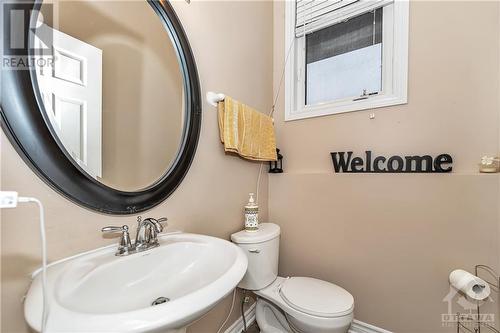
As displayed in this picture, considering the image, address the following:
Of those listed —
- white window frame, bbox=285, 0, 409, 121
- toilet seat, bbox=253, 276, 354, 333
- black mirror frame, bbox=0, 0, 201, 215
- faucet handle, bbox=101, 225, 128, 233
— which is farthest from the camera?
white window frame, bbox=285, 0, 409, 121

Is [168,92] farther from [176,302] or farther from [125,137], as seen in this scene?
[176,302]

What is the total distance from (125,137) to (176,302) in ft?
2.04

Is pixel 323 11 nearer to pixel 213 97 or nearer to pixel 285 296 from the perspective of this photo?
pixel 213 97

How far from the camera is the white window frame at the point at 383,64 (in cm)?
125

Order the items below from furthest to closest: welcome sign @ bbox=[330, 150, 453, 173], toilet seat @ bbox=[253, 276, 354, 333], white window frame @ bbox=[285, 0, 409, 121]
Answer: white window frame @ bbox=[285, 0, 409, 121]
welcome sign @ bbox=[330, 150, 453, 173]
toilet seat @ bbox=[253, 276, 354, 333]

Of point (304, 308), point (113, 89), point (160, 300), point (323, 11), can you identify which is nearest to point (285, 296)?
point (304, 308)

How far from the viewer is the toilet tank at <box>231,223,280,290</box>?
1206mm

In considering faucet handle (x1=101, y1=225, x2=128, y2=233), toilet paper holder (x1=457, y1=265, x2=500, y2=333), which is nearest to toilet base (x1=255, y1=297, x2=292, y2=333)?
toilet paper holder (x1=457, y1=265, x2=500, y2=333)

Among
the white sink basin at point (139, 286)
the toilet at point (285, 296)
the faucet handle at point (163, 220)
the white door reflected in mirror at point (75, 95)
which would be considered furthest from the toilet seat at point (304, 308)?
the white door reflected in mirror at point (75, 95)

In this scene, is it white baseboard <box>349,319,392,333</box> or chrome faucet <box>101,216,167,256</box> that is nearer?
chrome faucet <box>101,216,167,256</box>

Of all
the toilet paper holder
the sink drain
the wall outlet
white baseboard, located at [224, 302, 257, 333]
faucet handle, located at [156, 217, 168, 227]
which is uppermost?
the wall outlet

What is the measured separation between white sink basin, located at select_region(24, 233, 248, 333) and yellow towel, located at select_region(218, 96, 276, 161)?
55cm

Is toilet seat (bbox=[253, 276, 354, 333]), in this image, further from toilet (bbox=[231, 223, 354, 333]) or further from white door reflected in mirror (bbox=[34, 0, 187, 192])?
white door reflected in mirror (bbox=[34, 0, 187, 192])

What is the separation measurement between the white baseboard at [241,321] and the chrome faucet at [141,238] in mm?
853
